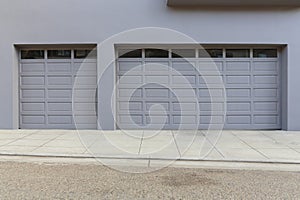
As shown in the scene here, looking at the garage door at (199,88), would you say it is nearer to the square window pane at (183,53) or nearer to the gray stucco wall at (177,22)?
the square window pane at (183,53)

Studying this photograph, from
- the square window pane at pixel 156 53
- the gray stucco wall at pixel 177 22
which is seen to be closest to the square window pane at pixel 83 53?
the gray stucco wall at pixel 177 22

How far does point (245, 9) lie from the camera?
32.5 ft

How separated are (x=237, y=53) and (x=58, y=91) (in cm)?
603

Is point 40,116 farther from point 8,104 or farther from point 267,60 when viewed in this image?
point 267,60

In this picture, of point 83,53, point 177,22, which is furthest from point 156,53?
point 83,53

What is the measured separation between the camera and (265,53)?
34.1 feet

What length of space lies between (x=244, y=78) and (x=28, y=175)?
747 centimetres

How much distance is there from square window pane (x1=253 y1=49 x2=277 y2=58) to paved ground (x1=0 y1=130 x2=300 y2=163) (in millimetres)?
2487

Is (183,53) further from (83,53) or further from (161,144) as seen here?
(161,144)

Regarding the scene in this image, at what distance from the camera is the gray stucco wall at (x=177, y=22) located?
9.92 metres

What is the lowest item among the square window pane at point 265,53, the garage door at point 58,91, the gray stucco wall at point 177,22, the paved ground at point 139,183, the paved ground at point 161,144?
the paved ground at point 139,183

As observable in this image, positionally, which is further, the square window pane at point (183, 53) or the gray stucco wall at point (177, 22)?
the square window pane at point (183, 53)

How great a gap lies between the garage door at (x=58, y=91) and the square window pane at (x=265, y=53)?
5.32m

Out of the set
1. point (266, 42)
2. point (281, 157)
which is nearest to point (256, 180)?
point (281, 157)
